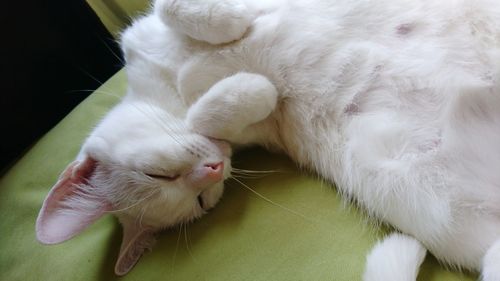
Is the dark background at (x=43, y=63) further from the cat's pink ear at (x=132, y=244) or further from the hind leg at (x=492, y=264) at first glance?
the hind leg at (x=492, y=264)

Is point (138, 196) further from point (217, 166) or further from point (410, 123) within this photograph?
point (410, 123)

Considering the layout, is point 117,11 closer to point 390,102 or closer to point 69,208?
point 69,208

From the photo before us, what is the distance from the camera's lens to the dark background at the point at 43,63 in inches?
54.3

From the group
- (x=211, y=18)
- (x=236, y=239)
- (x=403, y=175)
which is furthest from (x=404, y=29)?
(x=236, y=239)

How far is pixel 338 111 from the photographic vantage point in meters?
1.08

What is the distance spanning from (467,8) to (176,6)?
26.5 inches

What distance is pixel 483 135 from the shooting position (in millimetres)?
915

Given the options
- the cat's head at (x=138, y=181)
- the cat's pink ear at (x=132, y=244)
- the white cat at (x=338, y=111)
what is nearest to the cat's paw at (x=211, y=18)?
the white cat at (x=338, y=111)

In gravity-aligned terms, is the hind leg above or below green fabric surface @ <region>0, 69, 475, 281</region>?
below

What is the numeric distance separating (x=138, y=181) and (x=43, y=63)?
24.6 inches

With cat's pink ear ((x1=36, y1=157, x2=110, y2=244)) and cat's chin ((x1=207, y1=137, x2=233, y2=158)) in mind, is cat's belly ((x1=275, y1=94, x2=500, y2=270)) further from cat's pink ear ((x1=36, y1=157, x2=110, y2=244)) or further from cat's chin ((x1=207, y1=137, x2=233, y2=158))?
cat's pink ear ((x1=36, y1=157, x2=110, y2=244))

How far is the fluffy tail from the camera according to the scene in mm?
856

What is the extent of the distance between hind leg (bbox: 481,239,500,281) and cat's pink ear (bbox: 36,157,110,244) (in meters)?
0.84

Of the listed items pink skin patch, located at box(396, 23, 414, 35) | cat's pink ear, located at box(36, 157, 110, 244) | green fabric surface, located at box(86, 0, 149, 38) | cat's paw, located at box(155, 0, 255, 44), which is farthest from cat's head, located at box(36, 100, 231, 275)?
green fabric surface, located at box(86, 0, 149, 38)
